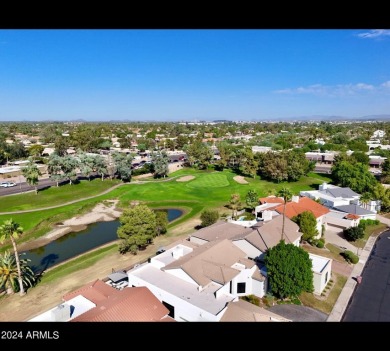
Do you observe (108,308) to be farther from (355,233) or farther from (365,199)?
(365,199)

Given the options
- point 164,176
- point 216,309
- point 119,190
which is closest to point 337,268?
point 216,309

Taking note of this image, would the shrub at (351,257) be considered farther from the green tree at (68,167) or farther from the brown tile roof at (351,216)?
the green tree at (68,167)

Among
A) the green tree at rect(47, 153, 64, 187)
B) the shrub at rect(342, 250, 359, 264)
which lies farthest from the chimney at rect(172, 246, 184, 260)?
the green tree at rect(47, 153, 64, 187)

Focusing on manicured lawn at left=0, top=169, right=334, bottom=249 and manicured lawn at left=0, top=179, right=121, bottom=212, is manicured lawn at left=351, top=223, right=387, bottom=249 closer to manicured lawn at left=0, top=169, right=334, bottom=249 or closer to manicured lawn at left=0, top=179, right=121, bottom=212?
manicured lawn at left=0, top=169, right=334, bottom=249

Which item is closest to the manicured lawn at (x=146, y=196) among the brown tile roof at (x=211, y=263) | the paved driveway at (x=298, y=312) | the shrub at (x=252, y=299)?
the brown tile roof at (x=211, y=263)

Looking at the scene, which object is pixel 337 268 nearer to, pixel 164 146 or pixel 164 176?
pixel 164 176
